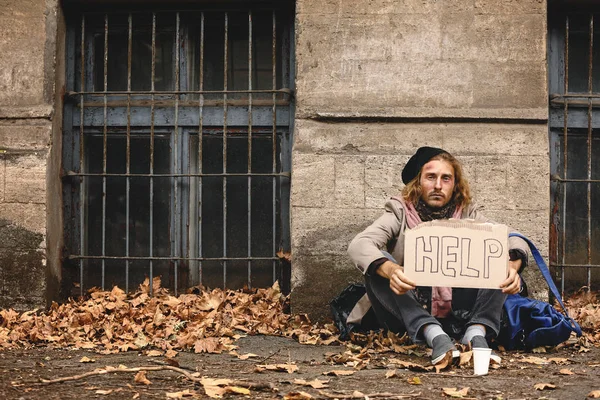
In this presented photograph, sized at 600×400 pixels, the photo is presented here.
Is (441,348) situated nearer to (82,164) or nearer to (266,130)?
(266,130)

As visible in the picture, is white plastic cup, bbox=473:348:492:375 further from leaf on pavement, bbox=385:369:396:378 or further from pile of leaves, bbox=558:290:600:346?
pile of leaves, bbox=558:290:600:346

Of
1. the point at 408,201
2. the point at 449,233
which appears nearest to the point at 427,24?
the point at 408,201

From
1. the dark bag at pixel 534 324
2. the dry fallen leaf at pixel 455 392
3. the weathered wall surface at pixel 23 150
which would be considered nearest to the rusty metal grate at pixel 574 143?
the dark bag at pixel 534 324

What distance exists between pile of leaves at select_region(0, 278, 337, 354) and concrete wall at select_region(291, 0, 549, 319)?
0.35 m

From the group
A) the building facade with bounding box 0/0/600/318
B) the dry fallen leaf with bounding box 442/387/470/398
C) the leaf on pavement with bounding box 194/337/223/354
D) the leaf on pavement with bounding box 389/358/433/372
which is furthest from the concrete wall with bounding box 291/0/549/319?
the dry fallen leaf with bounding box 442/387/470/398

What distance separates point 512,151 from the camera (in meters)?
5.82

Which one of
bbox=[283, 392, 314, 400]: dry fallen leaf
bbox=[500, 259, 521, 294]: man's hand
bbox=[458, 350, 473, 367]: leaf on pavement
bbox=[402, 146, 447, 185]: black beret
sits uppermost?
bbox=[402, 146, 447, 185]: black beret

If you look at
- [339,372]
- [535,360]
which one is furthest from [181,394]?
[535,360]

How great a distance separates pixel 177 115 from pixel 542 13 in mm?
3019

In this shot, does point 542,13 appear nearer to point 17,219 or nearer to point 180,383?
point 180,383

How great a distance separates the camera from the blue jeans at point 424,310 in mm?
4551

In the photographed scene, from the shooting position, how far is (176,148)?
6.37m

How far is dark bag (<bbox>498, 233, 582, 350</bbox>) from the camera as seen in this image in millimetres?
4766

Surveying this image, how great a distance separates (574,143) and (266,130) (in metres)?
2.57
